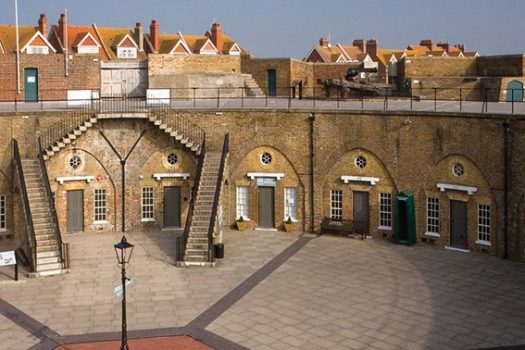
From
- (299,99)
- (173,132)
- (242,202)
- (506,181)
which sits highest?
(299,99)

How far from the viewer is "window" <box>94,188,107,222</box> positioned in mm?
30250

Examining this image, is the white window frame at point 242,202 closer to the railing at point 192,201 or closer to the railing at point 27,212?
the railing at point 192,201

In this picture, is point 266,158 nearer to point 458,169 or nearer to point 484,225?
point 458,169

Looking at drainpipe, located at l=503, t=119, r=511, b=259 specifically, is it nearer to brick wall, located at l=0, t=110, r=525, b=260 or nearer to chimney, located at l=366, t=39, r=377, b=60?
brick wall, located at l=0, t=110, r=525, b=260

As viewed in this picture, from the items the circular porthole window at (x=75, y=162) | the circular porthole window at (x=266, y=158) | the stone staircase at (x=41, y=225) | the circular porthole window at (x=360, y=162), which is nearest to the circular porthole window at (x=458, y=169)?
the circular porthole window at (x=360, y=162)

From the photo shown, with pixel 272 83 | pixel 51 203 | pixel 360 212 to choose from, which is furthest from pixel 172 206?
pixel 272 83

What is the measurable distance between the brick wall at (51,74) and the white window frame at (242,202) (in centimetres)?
1226

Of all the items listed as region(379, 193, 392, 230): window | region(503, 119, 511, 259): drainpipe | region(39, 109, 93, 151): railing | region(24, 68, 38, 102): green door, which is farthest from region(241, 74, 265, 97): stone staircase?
region(503, 119, 511, 259): drainpipe

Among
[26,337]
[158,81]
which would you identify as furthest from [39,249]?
[158,81]

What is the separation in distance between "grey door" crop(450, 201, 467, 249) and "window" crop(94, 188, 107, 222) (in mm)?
14689

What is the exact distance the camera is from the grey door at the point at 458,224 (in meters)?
26.7

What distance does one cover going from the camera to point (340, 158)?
95.8ft

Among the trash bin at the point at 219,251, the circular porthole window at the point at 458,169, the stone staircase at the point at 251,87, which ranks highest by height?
the stone staircase at the point at 251,87

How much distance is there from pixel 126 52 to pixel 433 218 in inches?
1775
